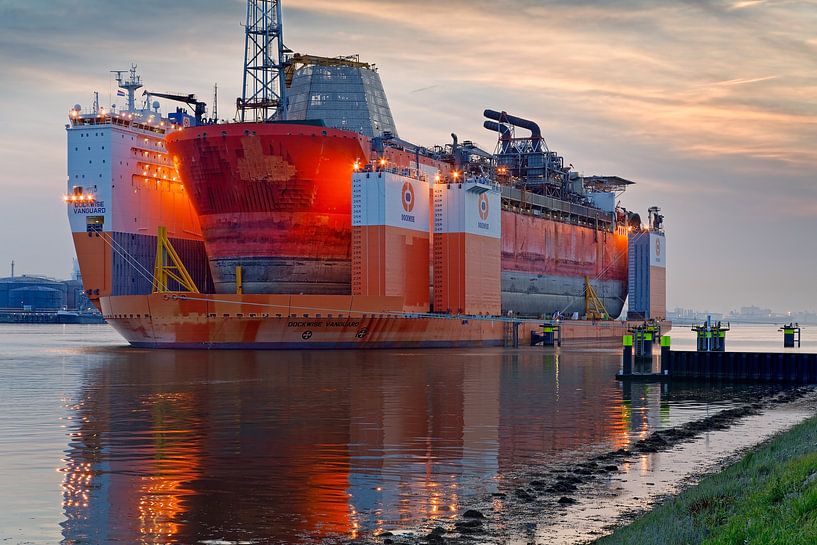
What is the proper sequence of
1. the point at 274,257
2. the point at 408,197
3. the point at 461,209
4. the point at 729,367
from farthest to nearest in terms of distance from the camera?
the point at 461,209 < the point at 408,197 < the point at 274,257 < the point at 729,367

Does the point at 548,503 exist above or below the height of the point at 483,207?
below

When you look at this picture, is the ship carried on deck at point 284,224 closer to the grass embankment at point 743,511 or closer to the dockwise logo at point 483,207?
the dockwise logo at point 483,207

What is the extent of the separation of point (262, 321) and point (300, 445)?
4000 centimetres

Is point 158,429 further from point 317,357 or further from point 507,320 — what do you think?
point 507,320

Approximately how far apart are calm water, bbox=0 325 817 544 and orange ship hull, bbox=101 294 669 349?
16.2 metres

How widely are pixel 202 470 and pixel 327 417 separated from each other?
8.82m

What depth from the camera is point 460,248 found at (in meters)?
72.1

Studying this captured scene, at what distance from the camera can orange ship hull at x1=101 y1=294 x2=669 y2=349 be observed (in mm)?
60531

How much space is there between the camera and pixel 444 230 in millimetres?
72562

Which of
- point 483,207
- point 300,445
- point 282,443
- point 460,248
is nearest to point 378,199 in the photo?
point 460,248

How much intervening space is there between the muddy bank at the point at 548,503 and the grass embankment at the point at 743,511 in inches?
32.8

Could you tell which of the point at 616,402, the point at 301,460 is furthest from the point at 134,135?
the point at 301,460

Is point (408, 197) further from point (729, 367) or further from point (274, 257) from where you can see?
point (729, 367)

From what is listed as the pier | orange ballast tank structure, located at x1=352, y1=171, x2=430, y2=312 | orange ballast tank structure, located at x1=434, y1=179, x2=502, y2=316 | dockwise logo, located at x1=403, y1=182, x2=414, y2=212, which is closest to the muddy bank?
the pier
